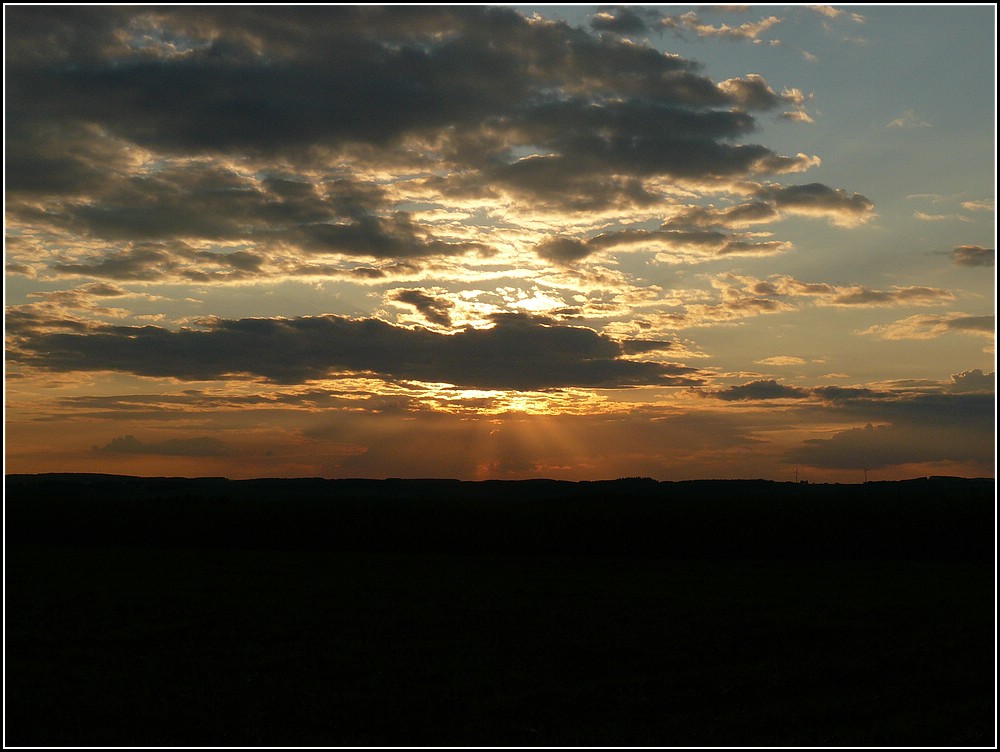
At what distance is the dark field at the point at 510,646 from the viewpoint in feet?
45.9

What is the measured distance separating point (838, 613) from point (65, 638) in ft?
65.1

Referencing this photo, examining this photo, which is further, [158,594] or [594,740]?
[158,594]

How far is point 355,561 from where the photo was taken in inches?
1857

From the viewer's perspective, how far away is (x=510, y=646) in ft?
68.4

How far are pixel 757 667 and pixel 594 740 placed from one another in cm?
560

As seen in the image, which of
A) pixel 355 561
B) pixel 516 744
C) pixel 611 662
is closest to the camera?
pixel 516 744

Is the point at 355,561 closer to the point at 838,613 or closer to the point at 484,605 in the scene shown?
the point at 484,605

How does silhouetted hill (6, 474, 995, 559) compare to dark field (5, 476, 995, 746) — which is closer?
dark field (5, 476, 995, 746)

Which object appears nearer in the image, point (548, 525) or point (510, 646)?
point (510, 646)

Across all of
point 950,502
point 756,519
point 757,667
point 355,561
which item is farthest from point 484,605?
point 950,502

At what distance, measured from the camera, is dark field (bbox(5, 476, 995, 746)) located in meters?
14.0

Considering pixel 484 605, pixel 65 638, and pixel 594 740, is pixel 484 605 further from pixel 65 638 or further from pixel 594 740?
pixel 594 740

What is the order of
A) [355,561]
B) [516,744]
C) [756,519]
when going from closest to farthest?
[516,744], [355,561], [756,519]

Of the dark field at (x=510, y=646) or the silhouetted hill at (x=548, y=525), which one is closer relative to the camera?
the dark field at (x=510, y=646)
